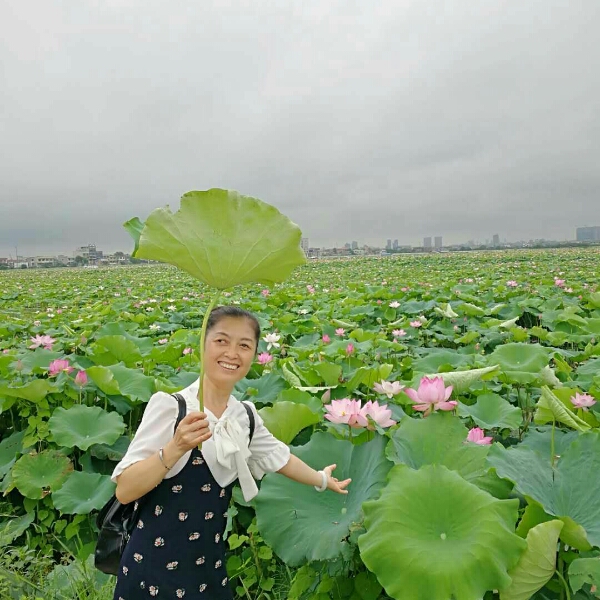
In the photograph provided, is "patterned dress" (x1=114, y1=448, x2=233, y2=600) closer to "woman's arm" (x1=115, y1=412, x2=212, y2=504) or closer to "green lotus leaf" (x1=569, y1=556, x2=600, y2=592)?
"woman's arm" (x1=115, y1=412, x2=212, y2=504)

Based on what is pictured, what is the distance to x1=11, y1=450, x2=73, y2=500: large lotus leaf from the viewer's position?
2.05 meters

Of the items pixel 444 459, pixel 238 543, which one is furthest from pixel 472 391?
pixel 238 543

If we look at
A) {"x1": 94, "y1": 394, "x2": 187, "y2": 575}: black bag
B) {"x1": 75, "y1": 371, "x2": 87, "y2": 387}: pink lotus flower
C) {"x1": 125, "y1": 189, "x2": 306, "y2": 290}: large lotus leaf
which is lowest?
{"x1": 94, "y1": 394, "x2": 187, "y2": 575}: black bag

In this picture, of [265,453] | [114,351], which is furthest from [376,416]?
[114,351]

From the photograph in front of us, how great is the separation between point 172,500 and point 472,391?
1.61 m

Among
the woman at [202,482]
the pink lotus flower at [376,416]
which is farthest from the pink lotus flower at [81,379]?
the pink lotus flower at [376,416]

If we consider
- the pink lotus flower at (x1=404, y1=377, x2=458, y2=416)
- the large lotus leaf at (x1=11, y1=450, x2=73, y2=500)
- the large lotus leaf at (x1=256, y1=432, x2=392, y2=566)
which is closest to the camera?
the large lotus leaf at (x1=256, y1=432, x2=392, y2=566)

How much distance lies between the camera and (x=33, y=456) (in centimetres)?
214

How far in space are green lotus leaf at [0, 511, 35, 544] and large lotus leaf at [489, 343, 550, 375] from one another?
234 centimetres

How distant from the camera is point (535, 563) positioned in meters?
0.97

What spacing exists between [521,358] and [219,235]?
2.27m

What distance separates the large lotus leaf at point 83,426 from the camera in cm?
209

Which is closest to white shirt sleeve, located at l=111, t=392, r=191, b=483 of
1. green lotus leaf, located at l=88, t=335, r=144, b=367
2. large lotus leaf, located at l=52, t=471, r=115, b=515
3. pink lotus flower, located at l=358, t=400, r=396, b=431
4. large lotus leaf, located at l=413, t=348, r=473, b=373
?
pink lotus flower, located at l=358, t=400, r=396, b=431

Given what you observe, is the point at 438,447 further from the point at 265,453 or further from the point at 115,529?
the point at 115,529
